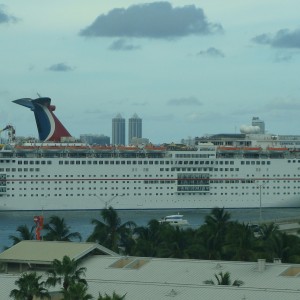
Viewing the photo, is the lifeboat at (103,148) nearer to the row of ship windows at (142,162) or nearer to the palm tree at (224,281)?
the row of ship windows at (142,162)

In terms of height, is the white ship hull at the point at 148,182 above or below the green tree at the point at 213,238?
above

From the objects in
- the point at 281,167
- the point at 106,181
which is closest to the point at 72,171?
the point at 106,181

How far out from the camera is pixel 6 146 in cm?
9075

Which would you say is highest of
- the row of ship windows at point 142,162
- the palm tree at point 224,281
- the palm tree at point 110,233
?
the row of ship windows at point 142,162

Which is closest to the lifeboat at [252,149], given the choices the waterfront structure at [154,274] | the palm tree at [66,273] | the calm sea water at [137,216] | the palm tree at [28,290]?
the calm sea water at [137,216]

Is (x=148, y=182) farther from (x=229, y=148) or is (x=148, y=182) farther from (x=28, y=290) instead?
(x=28, y=290)

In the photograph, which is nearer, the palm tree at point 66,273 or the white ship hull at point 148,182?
the palm tree at point 66,273

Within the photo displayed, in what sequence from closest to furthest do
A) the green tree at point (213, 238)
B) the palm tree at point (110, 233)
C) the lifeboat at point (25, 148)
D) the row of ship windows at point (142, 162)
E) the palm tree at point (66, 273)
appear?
the palm tree at point (66, 273)
the green tree at point (213, 238)
the palm tree at point (110, 233)
the row of ship windows at point (142, 162)
the lifeboat at point (25, 148)

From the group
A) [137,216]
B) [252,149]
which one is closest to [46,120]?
[137,216]

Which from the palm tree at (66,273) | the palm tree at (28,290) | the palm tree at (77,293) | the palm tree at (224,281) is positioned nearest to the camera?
the palm tree at (77,293)

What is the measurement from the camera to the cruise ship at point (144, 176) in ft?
292

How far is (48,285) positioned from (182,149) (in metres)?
63.7

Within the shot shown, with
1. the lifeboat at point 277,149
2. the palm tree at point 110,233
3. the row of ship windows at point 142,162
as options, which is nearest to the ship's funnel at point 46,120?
the row of ship windows at point 142,162

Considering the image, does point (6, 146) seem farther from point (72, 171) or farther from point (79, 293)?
point (79, 293)
